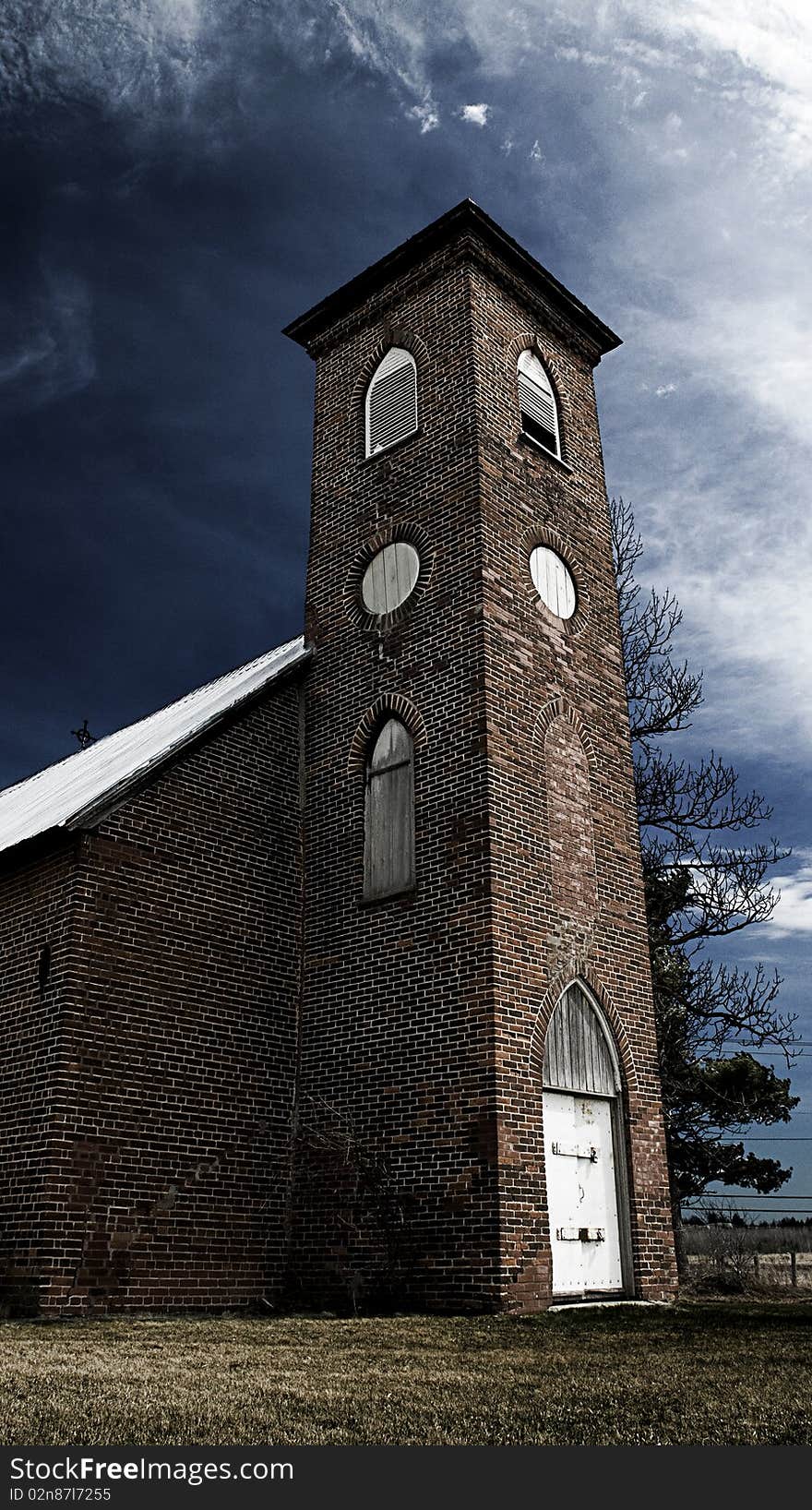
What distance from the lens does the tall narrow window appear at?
12242 mm

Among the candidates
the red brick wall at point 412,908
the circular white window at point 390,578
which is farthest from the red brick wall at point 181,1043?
the circular white window at point 390,578

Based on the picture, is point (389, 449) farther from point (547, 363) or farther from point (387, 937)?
point (387, 937)

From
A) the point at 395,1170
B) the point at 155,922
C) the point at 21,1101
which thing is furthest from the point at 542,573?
the point at 21,1101

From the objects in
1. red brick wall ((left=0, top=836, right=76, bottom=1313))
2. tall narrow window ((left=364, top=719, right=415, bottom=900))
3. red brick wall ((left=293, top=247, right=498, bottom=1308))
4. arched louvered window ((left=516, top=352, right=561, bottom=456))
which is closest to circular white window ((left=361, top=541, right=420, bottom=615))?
red brick wall ((left=293, top=247, right=498, bottom=1308))

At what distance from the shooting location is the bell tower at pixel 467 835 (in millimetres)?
10711

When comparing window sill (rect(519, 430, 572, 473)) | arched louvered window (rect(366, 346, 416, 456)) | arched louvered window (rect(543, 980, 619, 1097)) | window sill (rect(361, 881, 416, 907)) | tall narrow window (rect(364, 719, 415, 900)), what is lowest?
arched louvered window (rect(543, 980, 619, 1097))

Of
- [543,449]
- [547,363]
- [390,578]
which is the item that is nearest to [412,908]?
[390,578]

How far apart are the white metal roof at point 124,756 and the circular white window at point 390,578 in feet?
3.75

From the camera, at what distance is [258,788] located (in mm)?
13117

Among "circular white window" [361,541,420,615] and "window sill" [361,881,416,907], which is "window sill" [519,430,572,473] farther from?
"window sill" [361,881,416,907]

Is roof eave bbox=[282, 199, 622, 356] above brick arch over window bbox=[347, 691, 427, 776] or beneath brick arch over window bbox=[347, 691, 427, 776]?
above

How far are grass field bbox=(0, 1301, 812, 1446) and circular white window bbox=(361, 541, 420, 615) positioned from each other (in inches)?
312

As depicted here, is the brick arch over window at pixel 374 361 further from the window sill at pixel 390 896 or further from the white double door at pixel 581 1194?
the white double door at pixel 581 1194

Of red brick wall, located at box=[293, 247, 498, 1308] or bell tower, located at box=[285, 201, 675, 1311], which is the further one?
bell tower, located at box=[285, 201, 675, 1311]
